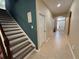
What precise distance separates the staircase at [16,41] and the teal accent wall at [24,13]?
0.24 metres

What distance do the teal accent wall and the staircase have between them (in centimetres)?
24

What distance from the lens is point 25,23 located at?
4.46 meters

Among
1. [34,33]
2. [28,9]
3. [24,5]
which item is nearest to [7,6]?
[24,5]

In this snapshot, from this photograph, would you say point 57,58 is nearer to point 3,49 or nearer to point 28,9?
point 3,49

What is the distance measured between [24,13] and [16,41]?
65.6 inches

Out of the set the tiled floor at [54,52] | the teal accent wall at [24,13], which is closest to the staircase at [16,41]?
the teal accent wall at [24,13]

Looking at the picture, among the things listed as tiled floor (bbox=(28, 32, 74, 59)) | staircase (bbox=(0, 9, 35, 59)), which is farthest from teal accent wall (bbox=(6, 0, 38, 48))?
tiled floor (bbox=(28, 32, 74, 59))

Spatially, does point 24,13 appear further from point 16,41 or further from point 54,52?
point 54,52

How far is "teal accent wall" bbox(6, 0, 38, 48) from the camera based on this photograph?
403 cm

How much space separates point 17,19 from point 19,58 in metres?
2.67

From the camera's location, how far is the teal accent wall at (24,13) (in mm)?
4027

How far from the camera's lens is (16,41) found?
350 centimetres

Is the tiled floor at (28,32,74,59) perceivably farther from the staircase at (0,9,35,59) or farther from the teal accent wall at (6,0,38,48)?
the teal accent wall at (6,0,38,48)

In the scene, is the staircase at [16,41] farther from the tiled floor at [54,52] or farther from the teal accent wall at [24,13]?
the tiled floor at [54,52]
